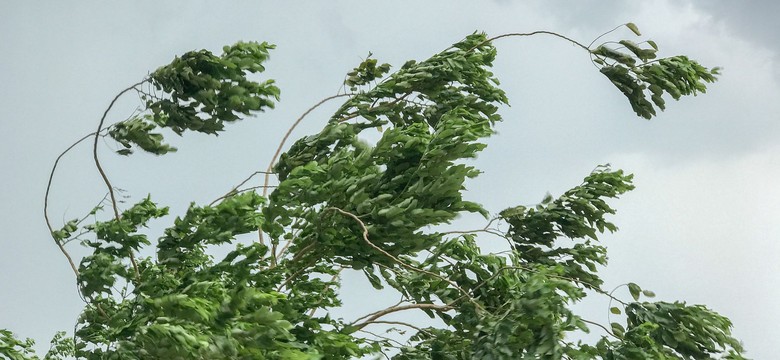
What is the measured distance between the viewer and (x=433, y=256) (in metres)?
9.17

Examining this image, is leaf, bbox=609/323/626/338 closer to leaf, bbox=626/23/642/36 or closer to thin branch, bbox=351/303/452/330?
thin branch, bbox=351/303/452/330

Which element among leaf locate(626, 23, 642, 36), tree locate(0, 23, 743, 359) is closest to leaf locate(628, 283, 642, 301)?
tree locate(0, 23, 743, 359)

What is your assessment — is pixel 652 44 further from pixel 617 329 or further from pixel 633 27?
pixel 617 329

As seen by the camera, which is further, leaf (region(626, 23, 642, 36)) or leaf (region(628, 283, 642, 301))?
leaf (region(626, 23, 642, 36))

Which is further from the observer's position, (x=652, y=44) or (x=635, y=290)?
(x=652, y=44)

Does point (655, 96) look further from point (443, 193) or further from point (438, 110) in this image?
point (443, 193)

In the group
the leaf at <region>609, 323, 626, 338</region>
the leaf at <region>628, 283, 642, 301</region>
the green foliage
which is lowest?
the leaf at <region>609, 323, 626, 338</region>

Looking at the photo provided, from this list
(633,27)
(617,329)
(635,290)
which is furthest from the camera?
(633,27)

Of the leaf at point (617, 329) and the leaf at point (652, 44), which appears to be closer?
the leaf at point (617, 329)

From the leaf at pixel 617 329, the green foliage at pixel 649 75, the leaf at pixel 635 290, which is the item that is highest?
the green foliage at pixel 649 75

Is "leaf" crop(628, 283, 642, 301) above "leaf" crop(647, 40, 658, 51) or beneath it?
beneath

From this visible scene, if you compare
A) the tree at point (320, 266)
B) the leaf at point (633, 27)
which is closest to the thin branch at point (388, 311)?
the tree at point (320, 266)

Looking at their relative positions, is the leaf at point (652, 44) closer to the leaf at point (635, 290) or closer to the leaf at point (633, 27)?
the leaf at point (633, 27)

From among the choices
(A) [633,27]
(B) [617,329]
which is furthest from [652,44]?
(B) [617,329]
